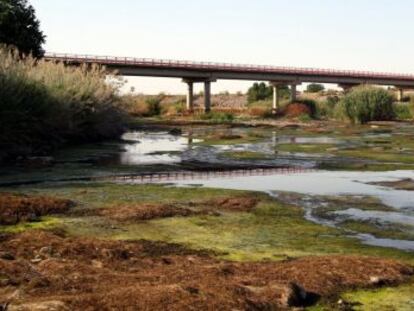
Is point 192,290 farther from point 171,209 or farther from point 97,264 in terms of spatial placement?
point 171,209

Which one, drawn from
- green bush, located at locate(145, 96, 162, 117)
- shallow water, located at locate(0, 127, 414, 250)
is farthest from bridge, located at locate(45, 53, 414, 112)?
shallow water, located at locate(0, 127, 414, 250)

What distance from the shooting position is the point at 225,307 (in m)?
7.64

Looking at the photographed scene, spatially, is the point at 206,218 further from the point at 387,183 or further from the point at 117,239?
the point at 387,183

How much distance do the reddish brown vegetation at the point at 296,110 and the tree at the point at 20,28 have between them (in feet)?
126

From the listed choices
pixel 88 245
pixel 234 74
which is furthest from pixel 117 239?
pixel 234 74

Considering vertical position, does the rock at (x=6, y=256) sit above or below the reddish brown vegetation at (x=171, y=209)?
above

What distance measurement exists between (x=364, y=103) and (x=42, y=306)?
64070 millimetres

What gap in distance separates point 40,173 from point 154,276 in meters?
14.5

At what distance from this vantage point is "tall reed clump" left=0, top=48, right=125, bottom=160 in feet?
88.5

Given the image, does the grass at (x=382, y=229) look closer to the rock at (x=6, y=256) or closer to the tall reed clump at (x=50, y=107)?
the rock at (x=6, y=256)

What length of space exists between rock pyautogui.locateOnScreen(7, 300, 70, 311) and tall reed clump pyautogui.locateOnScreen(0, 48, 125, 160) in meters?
19.1

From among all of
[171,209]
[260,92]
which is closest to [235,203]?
[171,209]

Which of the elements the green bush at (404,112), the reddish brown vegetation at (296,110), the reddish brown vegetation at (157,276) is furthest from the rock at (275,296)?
the reddish brown vegetation at (296,110)

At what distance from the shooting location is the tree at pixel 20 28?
5324 centimetres
